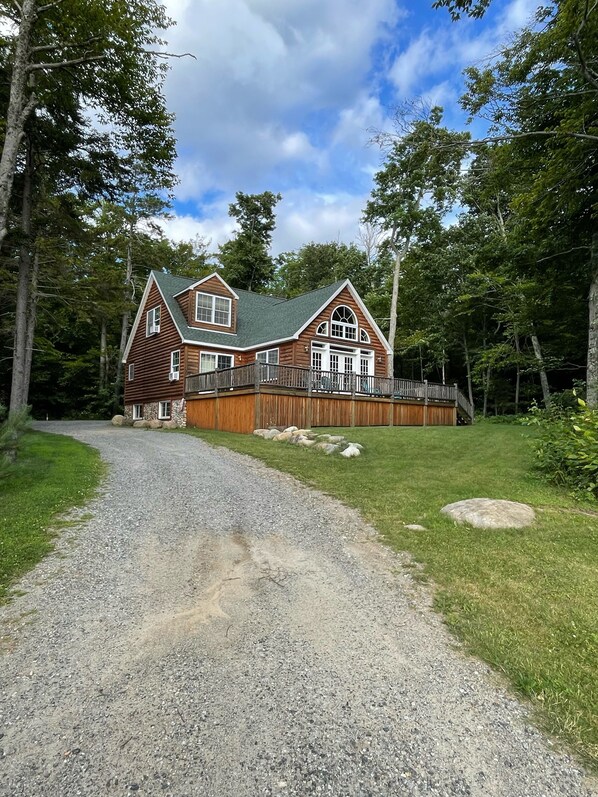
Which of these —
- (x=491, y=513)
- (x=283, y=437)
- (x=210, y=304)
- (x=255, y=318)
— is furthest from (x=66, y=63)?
(x=255, y=318)

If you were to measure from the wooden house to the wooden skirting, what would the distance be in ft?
0.13

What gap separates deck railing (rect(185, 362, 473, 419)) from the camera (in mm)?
14766

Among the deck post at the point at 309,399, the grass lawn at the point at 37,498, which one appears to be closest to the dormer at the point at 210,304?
the deck post at the point at 309,399

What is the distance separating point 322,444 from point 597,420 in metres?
5.96

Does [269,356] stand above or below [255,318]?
below

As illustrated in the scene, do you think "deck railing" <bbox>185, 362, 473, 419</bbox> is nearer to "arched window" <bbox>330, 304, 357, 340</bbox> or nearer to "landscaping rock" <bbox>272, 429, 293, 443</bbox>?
"landscaping rock" <bbox>272, 429, 293, 443</bbox>

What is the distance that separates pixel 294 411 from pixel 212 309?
8475 mm

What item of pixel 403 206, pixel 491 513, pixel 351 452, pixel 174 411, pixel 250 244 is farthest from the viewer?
pixel 250 244

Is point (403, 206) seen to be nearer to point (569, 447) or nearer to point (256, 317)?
point (256, 317)

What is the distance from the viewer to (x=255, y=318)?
22938 millimetres

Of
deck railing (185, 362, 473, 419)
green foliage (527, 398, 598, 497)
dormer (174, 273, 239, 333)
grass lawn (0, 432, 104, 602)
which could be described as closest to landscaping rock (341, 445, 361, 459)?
green foliage (527, 398, 598, 497)

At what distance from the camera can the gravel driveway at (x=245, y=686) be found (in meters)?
1.83

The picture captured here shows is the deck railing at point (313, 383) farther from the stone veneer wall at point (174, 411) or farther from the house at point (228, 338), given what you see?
the stone veneer wall at point (174, 411)

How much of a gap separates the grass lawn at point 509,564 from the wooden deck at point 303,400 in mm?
5379
